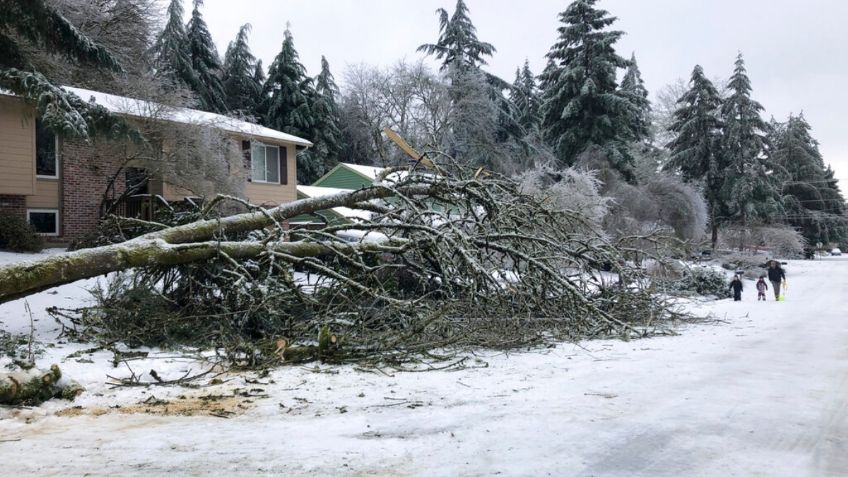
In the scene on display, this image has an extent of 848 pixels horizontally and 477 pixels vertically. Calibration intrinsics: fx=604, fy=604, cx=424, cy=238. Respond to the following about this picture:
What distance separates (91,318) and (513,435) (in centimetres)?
560

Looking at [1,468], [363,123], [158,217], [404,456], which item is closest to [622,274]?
[404,456]

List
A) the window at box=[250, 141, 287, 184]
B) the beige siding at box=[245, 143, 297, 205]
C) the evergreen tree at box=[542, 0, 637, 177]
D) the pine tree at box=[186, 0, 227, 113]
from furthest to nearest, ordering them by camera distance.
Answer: the pine tree at box=[186, 0, 227, 113], the evergreen tree at box=[542, 0, 637, 177], the window at box=[250, 141, 287, 184], the beige siding at box=[245, 143, 297, 205]

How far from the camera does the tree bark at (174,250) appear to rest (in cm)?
598

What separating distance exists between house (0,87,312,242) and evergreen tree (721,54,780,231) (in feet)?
86.6

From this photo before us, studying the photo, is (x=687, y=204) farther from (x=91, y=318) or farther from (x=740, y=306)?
(x=91, y=318)

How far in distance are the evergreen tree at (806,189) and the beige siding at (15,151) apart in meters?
48.9

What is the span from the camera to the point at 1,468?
3.27 meters

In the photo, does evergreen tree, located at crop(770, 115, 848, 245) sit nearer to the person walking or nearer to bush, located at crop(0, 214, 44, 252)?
the person walking

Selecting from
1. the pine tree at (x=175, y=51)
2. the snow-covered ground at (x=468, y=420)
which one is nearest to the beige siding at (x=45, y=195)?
the snow-covered ground at (x=468, y=420)

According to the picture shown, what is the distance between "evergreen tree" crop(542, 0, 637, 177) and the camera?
87.0ft

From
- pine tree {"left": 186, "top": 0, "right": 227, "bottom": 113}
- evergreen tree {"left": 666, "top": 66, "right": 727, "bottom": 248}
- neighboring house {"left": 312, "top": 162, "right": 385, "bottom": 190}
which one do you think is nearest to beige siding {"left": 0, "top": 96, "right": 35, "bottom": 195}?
neighboring house {"left": 312, "top": 162, "right": 385, "bottom": 190}

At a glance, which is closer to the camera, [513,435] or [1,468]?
[1,468]

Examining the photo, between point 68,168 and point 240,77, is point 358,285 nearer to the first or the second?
point 68,168

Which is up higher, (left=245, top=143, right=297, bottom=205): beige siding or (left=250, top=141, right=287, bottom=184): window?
(left=250, top=141, right=287, bottom=184): window
